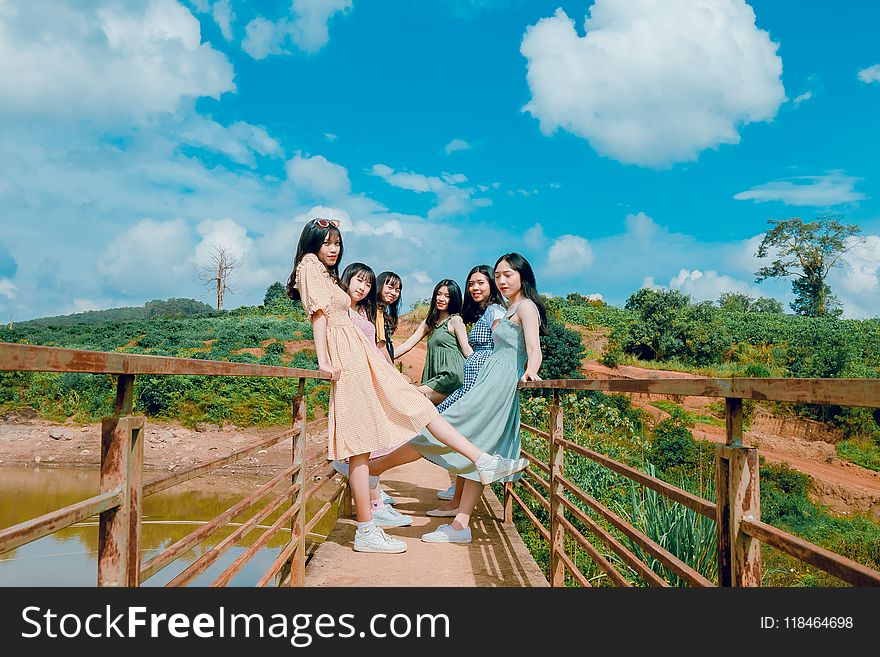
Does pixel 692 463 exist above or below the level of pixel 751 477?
below

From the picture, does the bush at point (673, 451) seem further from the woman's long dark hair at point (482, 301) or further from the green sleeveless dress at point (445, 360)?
the woman's long dark hair at point (482, 301)

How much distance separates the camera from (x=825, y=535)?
9438 mm

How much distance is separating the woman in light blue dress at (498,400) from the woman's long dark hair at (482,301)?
41 centimetres

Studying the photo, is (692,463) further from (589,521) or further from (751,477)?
(751,477)

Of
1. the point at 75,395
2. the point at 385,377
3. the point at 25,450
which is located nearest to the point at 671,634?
the point at 385,377

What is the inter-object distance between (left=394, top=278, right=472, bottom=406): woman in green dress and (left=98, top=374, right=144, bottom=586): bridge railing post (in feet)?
10.6

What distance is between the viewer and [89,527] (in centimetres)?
689

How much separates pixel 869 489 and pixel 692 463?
438cm

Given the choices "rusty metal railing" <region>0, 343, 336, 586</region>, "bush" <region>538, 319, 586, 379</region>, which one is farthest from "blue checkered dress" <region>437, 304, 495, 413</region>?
"bush" <region>538, 319, 586, 379</region>

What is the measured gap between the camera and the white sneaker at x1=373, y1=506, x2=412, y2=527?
3668 millimetres

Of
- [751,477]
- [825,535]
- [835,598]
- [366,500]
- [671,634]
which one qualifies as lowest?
[825,535]

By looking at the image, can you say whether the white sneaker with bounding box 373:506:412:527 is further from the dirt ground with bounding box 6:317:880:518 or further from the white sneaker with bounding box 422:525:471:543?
the dirt ground with bounding box 6:317:880:518

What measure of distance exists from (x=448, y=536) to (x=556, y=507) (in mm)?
646

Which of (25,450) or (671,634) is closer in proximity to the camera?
(671,634)
